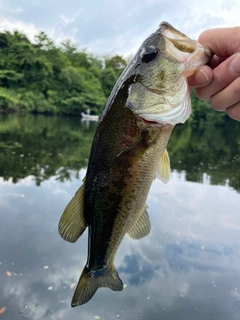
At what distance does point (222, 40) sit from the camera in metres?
1.68

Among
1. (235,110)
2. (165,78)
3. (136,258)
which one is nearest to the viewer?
(165,78)

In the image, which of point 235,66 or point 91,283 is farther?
point 91,283

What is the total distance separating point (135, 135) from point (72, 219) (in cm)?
57

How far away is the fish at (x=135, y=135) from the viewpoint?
4.88 feet

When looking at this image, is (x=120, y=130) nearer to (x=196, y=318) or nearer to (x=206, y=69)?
(x=206, y=69)

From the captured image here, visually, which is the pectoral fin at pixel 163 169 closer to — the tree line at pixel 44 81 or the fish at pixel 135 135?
the fish at pixel 135 135

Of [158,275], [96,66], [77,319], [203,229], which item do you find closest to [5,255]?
[77,319]

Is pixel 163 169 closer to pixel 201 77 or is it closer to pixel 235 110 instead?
pixel 201 77

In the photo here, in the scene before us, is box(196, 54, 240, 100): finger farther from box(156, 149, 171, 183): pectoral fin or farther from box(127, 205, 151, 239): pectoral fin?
box(127, 205, 151, 239): pectoral fin

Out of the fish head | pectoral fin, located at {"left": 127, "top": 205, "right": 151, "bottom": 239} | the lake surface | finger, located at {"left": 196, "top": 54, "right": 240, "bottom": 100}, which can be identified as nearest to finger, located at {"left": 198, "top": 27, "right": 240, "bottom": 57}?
finger, located at {"left": 196, "top": 54, "right": 240, "bottom": 100}

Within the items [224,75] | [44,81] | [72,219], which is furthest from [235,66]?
[44,81]

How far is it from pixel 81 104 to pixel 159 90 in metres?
40.5

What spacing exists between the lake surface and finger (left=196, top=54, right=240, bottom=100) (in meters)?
2.85

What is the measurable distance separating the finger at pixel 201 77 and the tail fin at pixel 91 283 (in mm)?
1122
